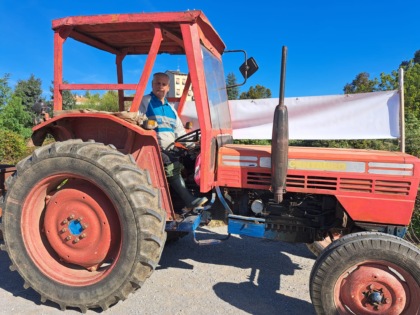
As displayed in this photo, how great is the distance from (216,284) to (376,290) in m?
1.41

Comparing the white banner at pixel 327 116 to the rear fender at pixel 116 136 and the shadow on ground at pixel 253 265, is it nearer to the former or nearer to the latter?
the shadow on ground at pixel 253 265

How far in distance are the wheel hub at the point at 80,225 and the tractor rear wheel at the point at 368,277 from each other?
5.52 feet

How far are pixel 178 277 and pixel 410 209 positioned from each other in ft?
7.00

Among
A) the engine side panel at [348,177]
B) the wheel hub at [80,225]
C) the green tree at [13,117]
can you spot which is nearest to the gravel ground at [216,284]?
the wheel hub at [80,225]

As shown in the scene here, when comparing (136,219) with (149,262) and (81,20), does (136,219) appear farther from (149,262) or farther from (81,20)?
(81,20)

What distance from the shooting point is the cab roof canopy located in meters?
2.62

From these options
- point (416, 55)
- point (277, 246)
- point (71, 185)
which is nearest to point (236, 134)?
point (277, 246)

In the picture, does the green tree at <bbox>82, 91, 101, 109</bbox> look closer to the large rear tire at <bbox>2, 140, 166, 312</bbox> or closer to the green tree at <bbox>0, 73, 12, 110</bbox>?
the green tree at <bbox>0, 73, 12, 110</bbox>

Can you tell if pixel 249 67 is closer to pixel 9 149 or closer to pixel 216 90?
pixel 216 90

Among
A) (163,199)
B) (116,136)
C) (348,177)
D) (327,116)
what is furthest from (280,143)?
(327,116)

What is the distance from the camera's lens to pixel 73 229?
2.72 m

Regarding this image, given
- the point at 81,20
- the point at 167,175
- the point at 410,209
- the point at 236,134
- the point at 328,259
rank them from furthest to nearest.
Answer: the point at 236,134, the point at 167,175, the point at 81,20, the point at 410,209, the point at 328,259

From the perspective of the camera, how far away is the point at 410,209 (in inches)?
99.9

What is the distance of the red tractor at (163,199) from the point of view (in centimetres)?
236
